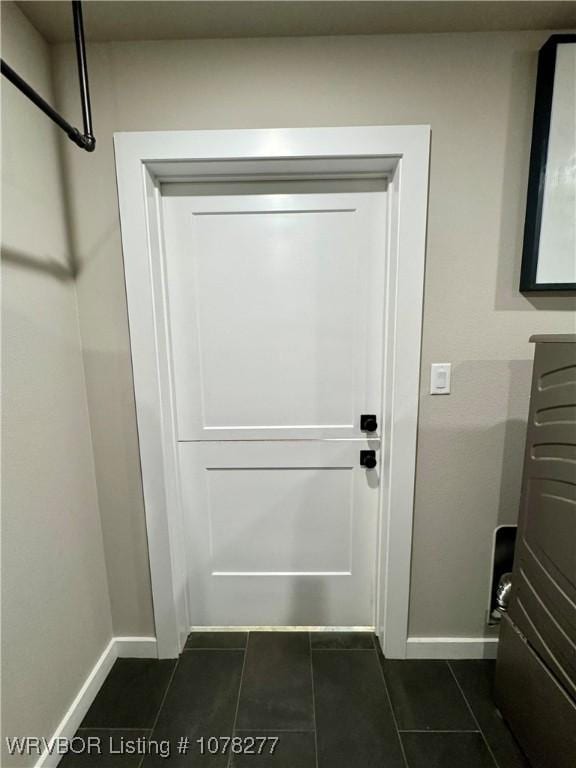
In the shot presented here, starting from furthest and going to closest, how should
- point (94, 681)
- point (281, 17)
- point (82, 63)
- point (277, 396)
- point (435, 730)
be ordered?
point (277, 396) → point (94, 681) → point (435, 730) → point (281, 17) → point (82, 63)

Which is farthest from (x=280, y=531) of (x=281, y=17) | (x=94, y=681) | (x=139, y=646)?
(x=281, y=17)

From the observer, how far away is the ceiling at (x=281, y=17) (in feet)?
3.23

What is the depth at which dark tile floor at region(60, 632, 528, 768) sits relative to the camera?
3.57 feet

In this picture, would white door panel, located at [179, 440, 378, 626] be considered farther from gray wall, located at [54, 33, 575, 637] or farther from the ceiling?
the ceiling

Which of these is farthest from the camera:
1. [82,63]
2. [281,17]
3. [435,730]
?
[435,730]

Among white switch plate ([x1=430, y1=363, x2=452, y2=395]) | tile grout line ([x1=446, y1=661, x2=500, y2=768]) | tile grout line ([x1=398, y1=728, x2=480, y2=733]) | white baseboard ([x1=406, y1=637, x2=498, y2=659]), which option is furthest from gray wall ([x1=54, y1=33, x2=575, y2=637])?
tile grout line ([x1=398, y1=728, x2=480, y2=733])

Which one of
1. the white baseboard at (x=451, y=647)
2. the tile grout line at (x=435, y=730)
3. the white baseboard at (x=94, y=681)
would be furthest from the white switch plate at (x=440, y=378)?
the white baseboard at (x=94, y=681)

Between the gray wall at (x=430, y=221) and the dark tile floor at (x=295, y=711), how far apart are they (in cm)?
34

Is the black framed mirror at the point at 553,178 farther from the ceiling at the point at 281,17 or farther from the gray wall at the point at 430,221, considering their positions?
the ceiling at the point at 281,17

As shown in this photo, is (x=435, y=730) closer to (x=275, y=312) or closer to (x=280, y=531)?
(x=280, y=531)

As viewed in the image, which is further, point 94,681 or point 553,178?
point 94,681

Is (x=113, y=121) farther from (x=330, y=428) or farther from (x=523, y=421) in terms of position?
(x=523, y=421)

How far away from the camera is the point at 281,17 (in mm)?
1024

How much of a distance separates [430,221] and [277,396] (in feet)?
2.85
